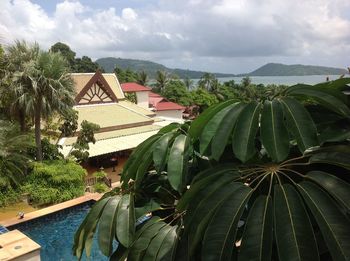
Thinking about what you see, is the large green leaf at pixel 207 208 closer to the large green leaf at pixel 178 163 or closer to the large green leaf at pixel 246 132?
the large green leaf at pixel 246 132

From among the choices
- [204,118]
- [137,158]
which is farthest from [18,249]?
[204,118]

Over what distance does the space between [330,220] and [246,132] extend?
2.12 ft

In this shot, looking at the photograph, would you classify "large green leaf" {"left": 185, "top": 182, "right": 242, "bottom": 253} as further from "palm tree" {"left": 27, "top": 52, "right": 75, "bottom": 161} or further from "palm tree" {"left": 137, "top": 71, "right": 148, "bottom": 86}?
"palm tree" {"left": 137, "top": 71, "right": 148, "bottom": 86}

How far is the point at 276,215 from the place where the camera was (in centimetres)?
169

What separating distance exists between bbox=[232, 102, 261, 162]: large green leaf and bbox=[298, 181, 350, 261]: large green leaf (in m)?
0.34

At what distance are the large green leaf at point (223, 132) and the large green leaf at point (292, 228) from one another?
0.42 metres

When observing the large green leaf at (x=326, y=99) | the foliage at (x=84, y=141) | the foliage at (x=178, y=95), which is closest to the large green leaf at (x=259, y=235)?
the large green leaf at (x=326, y=99)

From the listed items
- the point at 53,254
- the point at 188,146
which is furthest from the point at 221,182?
the point at 53,254

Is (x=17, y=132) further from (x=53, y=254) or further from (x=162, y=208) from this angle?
(x=162, y=208)

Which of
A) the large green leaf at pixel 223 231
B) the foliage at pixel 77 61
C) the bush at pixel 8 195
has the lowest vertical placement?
the bush at pixel 8 195

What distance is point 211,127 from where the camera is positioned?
2227 millimetres

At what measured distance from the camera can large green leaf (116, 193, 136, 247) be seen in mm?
2410

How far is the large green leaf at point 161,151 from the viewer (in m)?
2.51

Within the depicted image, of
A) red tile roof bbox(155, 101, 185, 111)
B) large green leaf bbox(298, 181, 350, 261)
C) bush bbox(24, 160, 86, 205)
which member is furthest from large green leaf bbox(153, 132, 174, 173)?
red tile roof bbox(155, 101, 185, 111)
